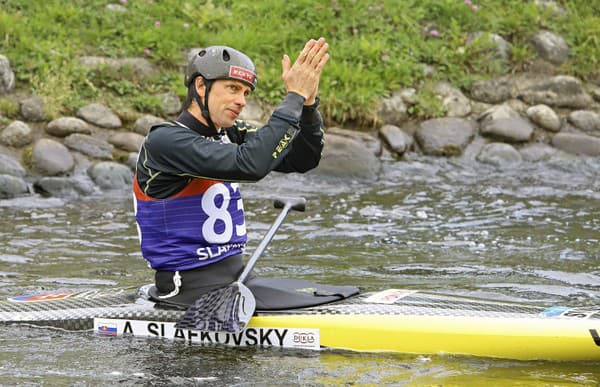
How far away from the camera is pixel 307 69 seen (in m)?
4.55

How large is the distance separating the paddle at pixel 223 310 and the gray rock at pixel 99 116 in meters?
6.46

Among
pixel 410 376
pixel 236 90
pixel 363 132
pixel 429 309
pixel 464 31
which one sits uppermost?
pixel 464 31

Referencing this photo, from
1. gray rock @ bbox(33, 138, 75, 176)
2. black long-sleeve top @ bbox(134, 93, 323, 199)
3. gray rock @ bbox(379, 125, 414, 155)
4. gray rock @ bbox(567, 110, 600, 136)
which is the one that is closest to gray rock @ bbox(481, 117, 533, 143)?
gray rock @ bbox(567, 110, 600, 136)

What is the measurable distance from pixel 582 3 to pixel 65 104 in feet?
24.1

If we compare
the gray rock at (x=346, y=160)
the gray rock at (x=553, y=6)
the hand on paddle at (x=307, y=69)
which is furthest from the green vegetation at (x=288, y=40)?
the hand on paddle at (x=307, y=69)

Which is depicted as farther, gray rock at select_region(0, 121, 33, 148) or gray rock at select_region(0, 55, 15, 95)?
gray rock at select_region(0, 55, 15, 95)

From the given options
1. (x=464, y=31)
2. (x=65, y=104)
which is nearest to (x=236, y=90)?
(x=65, y=104)

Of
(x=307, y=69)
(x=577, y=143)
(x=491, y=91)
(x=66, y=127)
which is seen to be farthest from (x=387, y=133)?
(x=307, y=69)

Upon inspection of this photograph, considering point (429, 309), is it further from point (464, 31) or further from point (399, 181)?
point (464, 31)

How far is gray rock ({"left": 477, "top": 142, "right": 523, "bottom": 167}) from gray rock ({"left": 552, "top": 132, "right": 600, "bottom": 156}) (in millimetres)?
539

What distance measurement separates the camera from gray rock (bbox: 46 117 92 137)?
413 inches

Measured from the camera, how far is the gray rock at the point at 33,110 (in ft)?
34.9

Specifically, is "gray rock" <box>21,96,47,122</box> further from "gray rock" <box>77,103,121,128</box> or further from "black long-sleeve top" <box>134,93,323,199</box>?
"black long-sleeve top" <box>134,93,323,199</box>

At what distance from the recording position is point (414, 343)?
180 inches
